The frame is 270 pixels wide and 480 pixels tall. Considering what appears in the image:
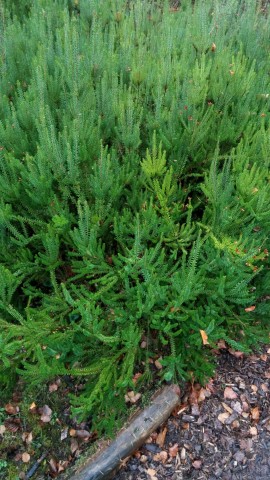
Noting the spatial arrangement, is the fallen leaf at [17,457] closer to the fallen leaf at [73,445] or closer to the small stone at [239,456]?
the fallen leaf at [73,445]

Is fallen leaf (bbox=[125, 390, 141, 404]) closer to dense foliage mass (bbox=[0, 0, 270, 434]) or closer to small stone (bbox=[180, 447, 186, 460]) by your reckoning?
dense foliage mass (bbox=[0, 0, 270, 434])

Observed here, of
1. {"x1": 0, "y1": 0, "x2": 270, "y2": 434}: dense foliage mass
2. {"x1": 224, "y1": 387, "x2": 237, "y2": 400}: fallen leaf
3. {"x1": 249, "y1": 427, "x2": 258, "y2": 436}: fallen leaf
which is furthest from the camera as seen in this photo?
{"x1": 224, "y1": 387, "x2": 237, "y2": 400}: fallen leaf

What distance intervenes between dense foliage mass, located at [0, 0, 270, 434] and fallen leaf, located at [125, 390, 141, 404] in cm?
5

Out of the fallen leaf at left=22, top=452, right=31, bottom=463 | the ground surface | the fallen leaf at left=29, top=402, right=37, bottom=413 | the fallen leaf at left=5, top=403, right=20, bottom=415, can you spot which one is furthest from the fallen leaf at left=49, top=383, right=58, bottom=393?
the fallen leaf at left=22, top=452, right=31, bottom=463

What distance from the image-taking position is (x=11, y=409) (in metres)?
2.35

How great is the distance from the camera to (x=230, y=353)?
8.34ft

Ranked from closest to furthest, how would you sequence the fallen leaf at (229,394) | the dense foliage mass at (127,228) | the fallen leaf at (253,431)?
1. the dense foliage mass at (127,228)
2. the fallen leaf at (253,431)
3. the fallen leaf at (229,394)

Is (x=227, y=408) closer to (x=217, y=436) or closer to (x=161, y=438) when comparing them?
(x=217, y=436)

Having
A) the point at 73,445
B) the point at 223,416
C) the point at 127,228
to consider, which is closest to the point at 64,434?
the point at 73,445

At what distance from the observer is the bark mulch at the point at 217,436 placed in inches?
84.9

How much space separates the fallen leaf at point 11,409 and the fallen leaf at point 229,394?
4.20 feet

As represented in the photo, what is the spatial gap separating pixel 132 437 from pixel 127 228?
117cm

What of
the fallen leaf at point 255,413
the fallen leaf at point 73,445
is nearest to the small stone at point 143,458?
the fallen leaf at point 73,445

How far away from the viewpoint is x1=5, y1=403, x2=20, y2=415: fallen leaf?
2.34 m
